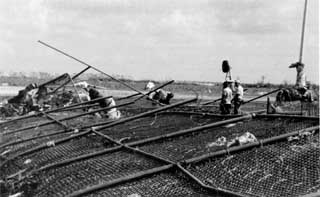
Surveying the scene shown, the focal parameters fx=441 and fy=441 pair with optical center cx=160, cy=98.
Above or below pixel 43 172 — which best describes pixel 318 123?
above

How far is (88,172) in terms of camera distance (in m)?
5.04

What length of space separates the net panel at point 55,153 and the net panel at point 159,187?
173 centimetres

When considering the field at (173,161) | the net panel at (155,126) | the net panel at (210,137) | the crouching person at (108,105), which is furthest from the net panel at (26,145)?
the crouching person at (108,105)

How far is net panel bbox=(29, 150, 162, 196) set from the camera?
4.64 m

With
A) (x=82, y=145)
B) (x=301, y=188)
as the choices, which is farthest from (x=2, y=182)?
(x=301, y=188)

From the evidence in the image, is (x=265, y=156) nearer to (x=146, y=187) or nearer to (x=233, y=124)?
(x=146, y=187)

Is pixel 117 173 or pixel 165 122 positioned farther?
pixel 165 122

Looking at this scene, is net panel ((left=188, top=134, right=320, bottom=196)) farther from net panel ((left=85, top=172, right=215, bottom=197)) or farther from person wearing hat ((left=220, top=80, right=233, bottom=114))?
person wearing hat ((left=220, top=80, right=233, bottom=114))

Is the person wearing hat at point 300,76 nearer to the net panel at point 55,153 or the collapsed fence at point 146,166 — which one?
the collapsed fence at point 146,166

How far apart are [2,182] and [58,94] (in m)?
7.32

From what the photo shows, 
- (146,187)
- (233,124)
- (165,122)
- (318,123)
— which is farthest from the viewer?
(165,122)

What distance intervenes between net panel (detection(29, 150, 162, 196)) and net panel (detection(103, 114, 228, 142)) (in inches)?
37.0

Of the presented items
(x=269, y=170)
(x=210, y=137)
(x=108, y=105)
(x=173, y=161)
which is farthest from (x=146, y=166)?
(x=108, y=105)

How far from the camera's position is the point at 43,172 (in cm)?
544
